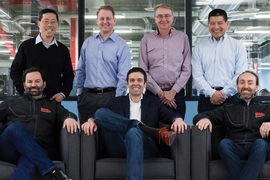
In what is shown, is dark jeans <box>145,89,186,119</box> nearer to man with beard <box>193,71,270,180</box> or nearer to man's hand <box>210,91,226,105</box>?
man's hand <box>210,91,226,105</box>

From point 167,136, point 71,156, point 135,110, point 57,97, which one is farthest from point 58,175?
point 57,97

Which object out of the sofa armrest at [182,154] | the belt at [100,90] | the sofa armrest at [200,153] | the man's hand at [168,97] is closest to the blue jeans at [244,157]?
the sofa armrest at [200,153]

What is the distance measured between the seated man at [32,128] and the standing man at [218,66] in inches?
52.1

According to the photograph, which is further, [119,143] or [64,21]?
[64,21]

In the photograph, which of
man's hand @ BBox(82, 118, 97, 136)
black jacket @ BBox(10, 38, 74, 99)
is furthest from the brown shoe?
black jacket @ BBox(10, 38, 74, 99)

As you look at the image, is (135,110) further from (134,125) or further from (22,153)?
(22,153)

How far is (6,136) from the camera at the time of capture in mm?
3457

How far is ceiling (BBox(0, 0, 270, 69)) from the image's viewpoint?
6.32m

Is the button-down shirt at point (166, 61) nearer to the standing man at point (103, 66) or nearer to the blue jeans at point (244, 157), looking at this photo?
the standing man at point (103, 66)

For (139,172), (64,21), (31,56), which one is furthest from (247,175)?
(64,21)

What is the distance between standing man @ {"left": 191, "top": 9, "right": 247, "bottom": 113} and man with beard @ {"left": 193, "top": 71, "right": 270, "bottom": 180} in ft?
1.18

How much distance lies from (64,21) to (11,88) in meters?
1.23

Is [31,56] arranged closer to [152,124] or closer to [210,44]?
[152,124]

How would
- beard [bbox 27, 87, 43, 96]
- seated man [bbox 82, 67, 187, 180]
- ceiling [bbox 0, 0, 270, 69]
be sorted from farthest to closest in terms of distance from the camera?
ceiling [bbox 0, 0, 270, 69] < beard [bbox 27, 87, 43, 96] < seated man [bbox 82, 67, 187, 180]
